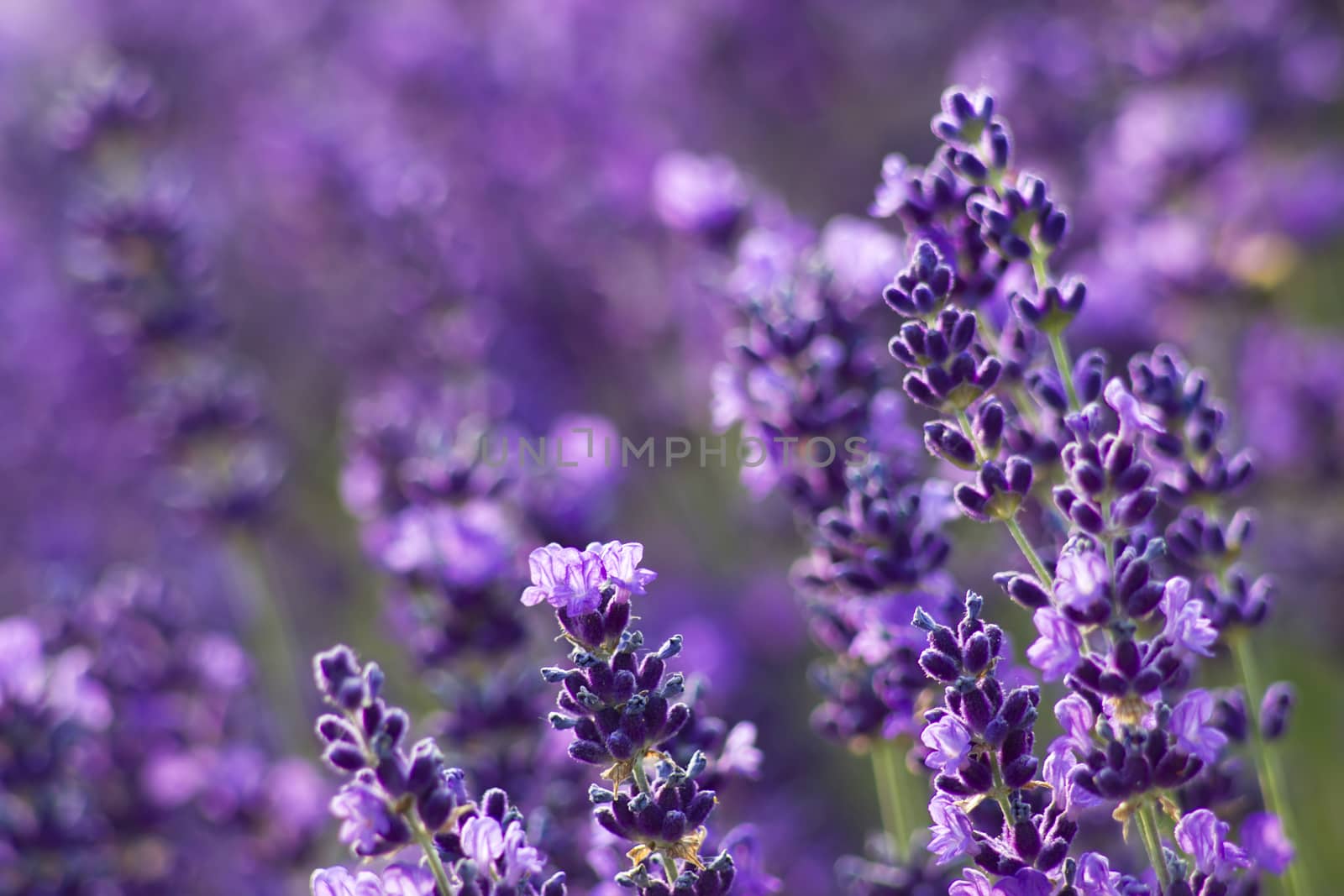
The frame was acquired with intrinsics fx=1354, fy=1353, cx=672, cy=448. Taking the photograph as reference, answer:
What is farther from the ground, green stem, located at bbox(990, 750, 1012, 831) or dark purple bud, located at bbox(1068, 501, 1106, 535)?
dark purple bud, located at bbox(1068, 501, 1106, 535)

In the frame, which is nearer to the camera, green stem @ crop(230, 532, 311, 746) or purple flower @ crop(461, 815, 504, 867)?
purple flower @ crop(461, 815, 504, 867)

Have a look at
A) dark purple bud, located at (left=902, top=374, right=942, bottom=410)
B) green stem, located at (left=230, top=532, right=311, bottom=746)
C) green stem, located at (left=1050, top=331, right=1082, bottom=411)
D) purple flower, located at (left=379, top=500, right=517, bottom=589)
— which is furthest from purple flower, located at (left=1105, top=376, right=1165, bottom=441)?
green stem, located at (left=230, top=532, right=311, bottom=746)

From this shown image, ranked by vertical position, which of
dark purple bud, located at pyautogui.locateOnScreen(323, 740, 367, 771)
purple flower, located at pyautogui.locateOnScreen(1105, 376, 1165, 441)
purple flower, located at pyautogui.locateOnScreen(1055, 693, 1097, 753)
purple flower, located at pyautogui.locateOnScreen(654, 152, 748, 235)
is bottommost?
purple flower, located at pyautogui.locateOnScreen(1055, 693, 1097, 753)

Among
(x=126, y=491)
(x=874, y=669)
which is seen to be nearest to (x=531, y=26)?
(x=126, y=491)

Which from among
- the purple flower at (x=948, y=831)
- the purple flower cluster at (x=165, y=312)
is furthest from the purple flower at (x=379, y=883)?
the purple flower cluster at (x=165, y=312)

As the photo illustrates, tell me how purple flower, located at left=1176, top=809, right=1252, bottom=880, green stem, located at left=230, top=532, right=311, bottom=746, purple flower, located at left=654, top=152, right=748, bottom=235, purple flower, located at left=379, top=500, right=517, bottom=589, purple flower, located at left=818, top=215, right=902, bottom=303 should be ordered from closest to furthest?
purple flower, located at left=1176, top=809, right=1252, bottom=880 → purple flower, located at left=818, top=215, right=902, bottom=303 → purple flower, located at left=379, top=500, right=517, bottom=589 → purple flower, located at left=654, top=152, right=748, bottom=235 → green stem, located at left=230, top=532, right=311, bottom=746

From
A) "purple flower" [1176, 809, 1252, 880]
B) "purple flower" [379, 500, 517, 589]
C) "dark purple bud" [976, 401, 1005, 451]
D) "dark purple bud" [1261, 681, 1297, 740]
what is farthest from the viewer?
"purple flower" [379, 500, 517, 589]

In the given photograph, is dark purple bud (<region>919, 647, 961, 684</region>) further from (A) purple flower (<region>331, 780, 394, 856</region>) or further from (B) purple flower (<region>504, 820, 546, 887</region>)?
(A) purple flower (<region>331, 780, 394, 856</region>)

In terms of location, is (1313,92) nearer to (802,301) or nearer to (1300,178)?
(1300,178)
